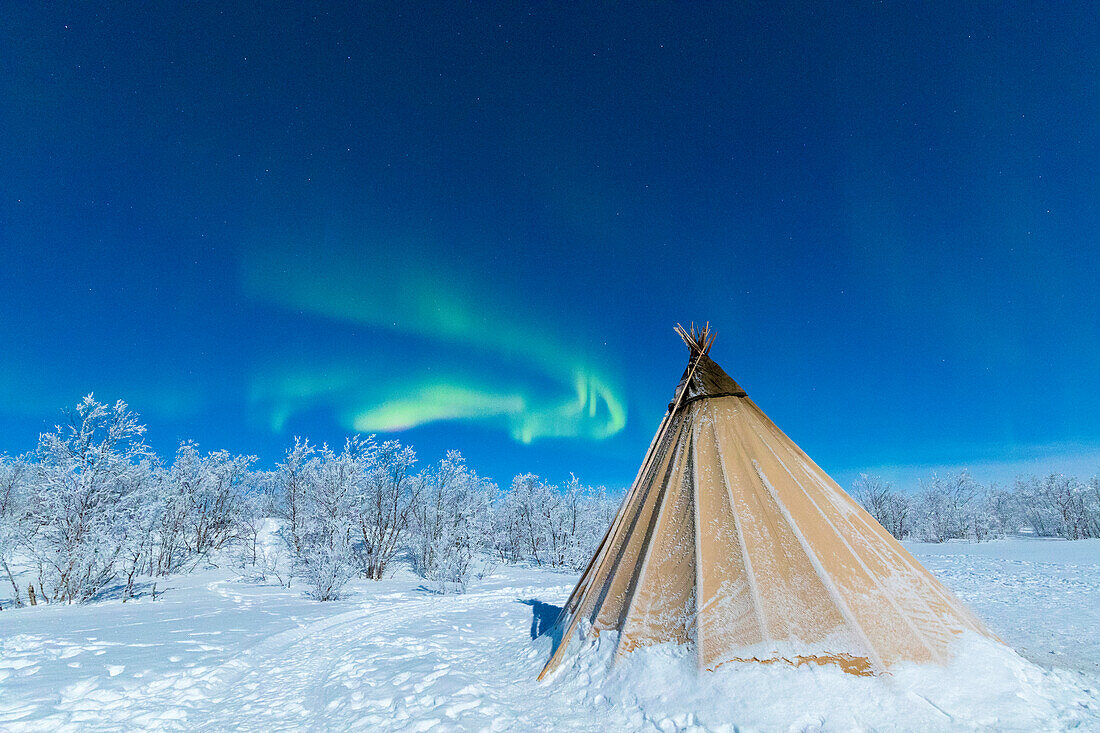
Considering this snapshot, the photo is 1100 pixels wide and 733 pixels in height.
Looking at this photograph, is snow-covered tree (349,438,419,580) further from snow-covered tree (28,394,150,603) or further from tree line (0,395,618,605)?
snow-covered tree (28,394,150,603)

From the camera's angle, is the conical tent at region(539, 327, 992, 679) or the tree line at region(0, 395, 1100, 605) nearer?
the conical tent at region(539, 327, 992, 679)

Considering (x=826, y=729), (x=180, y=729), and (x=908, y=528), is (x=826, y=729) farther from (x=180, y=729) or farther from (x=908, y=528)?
(x=908, y=528)

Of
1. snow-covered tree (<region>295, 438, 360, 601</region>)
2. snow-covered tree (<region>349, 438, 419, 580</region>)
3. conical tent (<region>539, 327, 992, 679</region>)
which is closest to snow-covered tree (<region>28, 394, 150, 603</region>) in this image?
snow-covered tree (<region>295, 438, 360, 601</region>)

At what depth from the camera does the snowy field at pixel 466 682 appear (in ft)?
Answer: 11.7

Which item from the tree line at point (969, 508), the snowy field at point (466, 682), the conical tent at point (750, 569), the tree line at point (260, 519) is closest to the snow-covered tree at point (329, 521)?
the tree line at point (260, 519)

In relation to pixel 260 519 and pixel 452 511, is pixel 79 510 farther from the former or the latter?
pixel 260 519

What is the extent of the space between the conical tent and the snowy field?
22 centimetres

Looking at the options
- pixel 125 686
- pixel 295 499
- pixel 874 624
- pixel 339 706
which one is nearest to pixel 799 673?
pixel 874 624

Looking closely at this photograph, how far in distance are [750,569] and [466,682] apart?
3.39 metres

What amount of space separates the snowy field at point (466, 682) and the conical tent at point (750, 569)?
219mm

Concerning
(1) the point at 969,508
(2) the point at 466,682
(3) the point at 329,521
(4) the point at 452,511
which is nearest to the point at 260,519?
(4) the point at 452,511

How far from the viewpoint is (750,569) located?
4.47 meters

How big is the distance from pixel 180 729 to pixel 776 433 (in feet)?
24.5

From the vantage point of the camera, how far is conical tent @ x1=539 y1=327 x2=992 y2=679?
4023 millimetres
